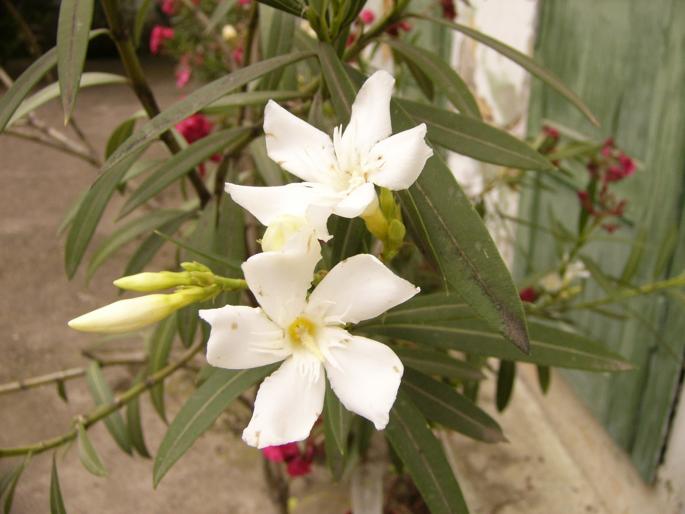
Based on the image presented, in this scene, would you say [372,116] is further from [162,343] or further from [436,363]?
[162,343]

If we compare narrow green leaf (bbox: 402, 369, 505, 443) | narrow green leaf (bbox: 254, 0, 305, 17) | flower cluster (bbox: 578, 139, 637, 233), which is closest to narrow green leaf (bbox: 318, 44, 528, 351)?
narrow green leaf (bbox: 254, 0, 305, 17)

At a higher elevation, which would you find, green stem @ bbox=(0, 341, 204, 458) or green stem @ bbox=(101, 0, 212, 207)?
green stem @ bbox=(101, 0, 212, 207)

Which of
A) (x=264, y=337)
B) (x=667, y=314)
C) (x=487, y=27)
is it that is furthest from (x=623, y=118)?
(x=264, y=337)

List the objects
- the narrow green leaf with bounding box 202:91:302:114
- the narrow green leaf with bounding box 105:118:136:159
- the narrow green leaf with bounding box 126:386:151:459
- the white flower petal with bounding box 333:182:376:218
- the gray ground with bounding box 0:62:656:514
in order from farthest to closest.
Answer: the gray ground with bounding box 0:62:656:514, the narrow green leaf with bounding box 126:386:151:459, the narrow green leaf with bounding box 105:118:136:159, the narrow green leaf with bounding box 202:91:302:114, the white flower petal with bounding box 333:182:376:218

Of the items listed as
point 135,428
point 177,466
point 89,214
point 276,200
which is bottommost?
point 177,466

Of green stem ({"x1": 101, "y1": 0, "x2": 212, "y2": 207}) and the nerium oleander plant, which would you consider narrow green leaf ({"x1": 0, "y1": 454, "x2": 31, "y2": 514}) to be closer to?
the nerium oleander plant

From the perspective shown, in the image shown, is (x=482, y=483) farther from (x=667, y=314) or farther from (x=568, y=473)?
(x=667, y=314)

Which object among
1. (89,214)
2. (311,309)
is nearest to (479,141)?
(311,309)
